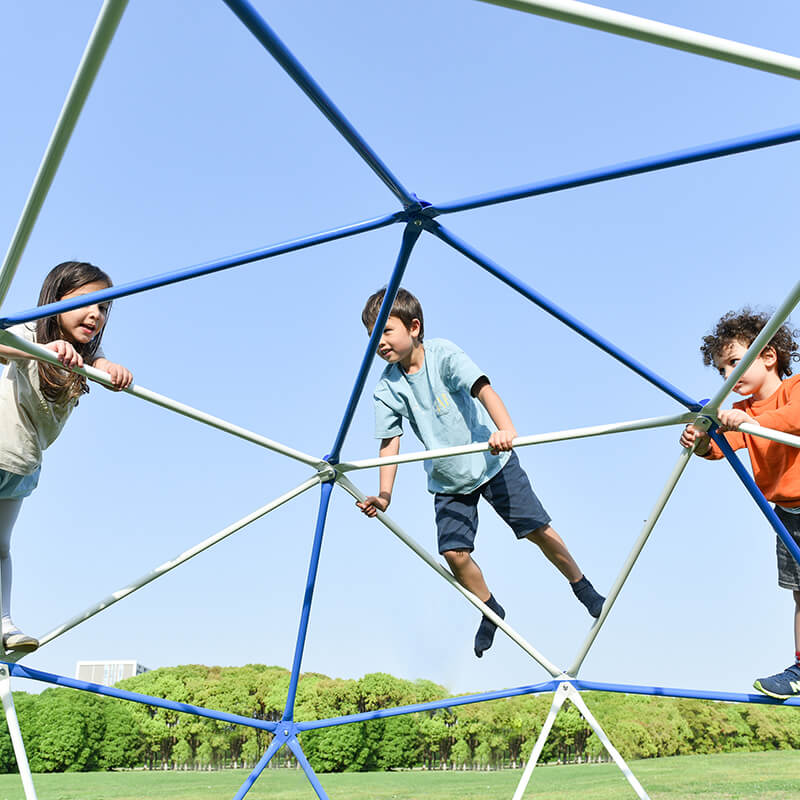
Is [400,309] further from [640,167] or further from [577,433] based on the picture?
[640,167]

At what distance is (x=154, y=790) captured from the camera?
14.5m

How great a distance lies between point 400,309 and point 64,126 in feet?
10.8

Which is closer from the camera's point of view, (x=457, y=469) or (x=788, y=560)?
(x=788, y=560)

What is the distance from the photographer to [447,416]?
5.30 m

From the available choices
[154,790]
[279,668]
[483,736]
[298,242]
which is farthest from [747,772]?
[279,668]

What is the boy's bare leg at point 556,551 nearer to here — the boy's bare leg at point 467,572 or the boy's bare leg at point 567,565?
the boy's bare leg at point 567,565

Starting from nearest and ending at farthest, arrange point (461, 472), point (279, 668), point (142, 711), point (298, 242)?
point (298, 242), point (461, 472), point (142, 711), point (279, 668)

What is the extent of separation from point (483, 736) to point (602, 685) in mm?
15972

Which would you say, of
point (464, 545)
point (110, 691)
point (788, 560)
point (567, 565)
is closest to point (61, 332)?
point (110, 691)

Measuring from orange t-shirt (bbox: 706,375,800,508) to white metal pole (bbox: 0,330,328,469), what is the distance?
7.97 ft

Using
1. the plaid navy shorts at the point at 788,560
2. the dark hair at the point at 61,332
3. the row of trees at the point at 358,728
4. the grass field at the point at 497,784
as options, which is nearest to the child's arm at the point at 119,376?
the dark hair at the point at 61,332

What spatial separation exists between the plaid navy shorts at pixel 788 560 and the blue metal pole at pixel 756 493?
8.4 inches

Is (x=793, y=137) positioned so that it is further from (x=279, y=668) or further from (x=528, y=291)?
(x=279, y=668)

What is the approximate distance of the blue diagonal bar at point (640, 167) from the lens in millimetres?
2364
